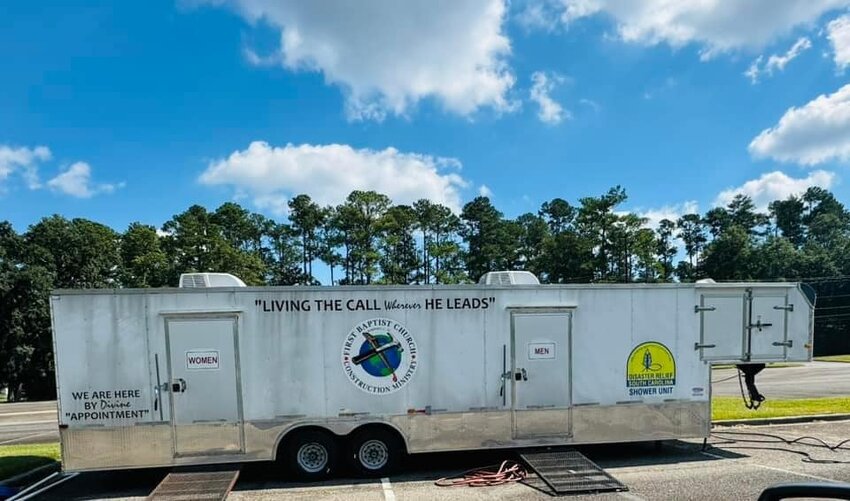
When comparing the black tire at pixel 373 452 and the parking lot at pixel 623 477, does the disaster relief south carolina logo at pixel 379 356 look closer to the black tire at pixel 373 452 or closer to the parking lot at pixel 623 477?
the black tire at pixel 373 452

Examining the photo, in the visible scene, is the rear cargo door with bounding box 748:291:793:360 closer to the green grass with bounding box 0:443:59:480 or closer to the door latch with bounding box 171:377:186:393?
the door latch with bounding box 171:377:186:393

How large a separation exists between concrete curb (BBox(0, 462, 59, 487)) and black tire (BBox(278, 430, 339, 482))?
452cm

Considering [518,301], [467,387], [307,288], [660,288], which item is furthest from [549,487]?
[307,288]

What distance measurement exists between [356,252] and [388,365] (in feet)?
166

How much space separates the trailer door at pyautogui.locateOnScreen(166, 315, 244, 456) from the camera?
23.2 feet

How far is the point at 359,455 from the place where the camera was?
7371 mm

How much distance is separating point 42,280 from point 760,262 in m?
88.7

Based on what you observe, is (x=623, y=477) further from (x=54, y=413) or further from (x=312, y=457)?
(x=54, y=413)

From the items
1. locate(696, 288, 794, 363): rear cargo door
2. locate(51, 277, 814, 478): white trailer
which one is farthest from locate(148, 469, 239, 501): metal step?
locate(696, 288, 794, 363): rear cargo door

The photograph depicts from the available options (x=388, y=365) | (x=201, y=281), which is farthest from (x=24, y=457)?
(x=388, y=365)

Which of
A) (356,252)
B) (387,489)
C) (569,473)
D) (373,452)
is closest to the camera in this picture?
(387,489)

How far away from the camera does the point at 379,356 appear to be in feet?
24.6

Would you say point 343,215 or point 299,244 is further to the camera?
point 299,244

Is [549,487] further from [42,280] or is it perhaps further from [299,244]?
[299,244]
